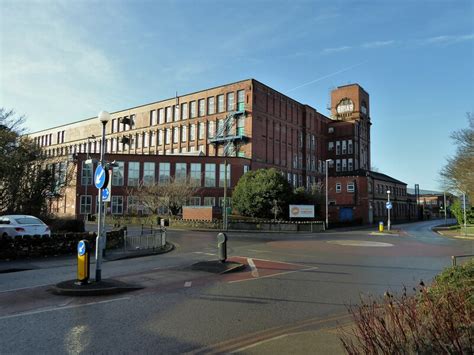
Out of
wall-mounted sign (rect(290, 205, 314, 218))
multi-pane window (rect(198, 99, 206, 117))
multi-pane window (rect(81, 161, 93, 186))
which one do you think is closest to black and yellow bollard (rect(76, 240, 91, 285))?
wall-mounted sign (rect(290, 205, 314, 218))

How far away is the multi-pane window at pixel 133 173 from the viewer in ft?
203

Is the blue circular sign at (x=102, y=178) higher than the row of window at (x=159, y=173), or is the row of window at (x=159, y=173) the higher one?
the row of window at (x=159, y=173)

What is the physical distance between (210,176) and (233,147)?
28.5 ft

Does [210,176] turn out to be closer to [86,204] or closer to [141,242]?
[86,204]

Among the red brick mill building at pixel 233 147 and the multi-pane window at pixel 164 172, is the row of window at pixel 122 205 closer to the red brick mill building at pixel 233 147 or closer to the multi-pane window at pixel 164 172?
the red brick mill building at pixel 233 147

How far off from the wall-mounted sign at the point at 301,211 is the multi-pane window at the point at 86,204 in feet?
106

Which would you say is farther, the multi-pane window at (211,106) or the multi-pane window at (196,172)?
the multi-pane window at (211,106)

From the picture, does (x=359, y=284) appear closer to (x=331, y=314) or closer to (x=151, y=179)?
(x=331, y=314)

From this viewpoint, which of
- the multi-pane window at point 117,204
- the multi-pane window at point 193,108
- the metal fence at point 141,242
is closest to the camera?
the metal fence at point 141,242

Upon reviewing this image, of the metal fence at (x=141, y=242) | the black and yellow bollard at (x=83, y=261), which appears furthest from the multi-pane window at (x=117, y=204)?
the black and yellow bollard at (x=83, y=261)

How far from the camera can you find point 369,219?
220ft

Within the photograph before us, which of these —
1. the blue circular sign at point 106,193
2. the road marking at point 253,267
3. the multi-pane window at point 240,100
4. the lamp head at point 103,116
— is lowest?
the road marking at point 253,267

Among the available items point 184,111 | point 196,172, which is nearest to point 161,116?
point 184,111

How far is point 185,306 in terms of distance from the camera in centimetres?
805
